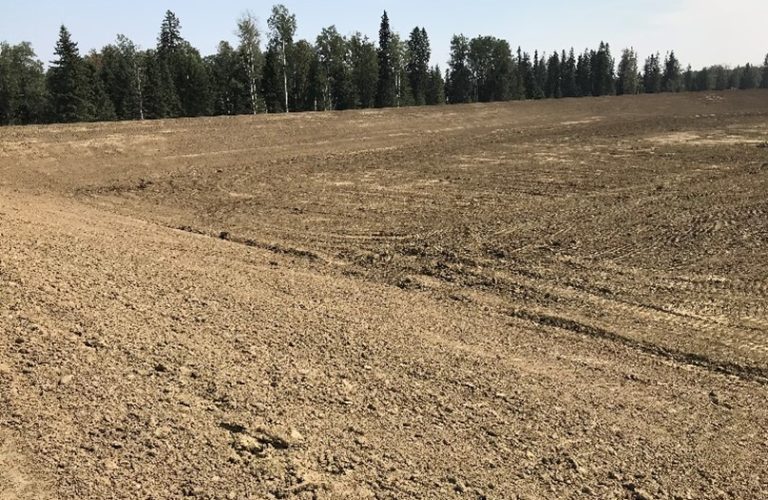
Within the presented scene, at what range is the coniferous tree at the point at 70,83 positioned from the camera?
4709 centimetres

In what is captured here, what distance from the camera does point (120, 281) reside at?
6.48 meters

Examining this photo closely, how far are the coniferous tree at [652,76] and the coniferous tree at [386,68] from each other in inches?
2218

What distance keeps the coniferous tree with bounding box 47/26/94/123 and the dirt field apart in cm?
3868

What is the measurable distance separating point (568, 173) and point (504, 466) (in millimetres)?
13690

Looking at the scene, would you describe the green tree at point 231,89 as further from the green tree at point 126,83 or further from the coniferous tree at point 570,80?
the coniferous tree at point 570,80

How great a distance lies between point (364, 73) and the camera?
64188mm

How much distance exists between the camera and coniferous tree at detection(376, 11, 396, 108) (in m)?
62.6

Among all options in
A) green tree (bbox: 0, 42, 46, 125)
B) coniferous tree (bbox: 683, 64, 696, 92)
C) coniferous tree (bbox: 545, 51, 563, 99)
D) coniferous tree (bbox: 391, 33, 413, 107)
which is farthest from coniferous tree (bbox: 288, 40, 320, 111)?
coniferous tree (bbox: 683, 64, 696, 92)

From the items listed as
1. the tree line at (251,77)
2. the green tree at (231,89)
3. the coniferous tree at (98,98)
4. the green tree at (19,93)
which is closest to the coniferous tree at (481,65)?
the tree line at (251,77)

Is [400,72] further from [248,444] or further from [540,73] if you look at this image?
[248,444]

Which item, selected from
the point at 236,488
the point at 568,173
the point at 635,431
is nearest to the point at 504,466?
the point at 635,431

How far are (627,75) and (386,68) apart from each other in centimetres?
6165

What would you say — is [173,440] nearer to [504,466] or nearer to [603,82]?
[504,466]

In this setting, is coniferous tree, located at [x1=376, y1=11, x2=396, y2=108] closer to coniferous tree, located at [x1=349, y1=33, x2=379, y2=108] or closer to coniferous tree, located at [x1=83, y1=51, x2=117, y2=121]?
coniferous tree, located at [x1=349, y1=33, x2=379, y2=108]
